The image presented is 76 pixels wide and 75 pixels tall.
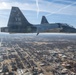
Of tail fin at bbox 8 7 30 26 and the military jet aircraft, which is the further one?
the military jet aircraft

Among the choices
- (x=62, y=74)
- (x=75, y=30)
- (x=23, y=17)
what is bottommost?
(x=62, y=74)

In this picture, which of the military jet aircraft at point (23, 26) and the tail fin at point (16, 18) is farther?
the military jet aircraft at point (23, 26)

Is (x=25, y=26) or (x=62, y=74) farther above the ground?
(x=25, y=26)

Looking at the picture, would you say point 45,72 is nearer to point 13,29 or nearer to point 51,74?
point 51,74

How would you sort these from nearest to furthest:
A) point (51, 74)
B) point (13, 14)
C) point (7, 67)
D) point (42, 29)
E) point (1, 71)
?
1. point (13, 14)
2. point (42, 29)
3. point (51, 74)
4. point (1, 71)
5. point (7, 67)

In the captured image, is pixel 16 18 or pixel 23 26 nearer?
pixel 16 18

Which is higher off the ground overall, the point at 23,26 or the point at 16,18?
the point at 16,18

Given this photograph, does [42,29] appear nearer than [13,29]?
No

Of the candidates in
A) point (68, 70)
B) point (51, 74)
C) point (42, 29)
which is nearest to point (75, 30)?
point (42, 29)
